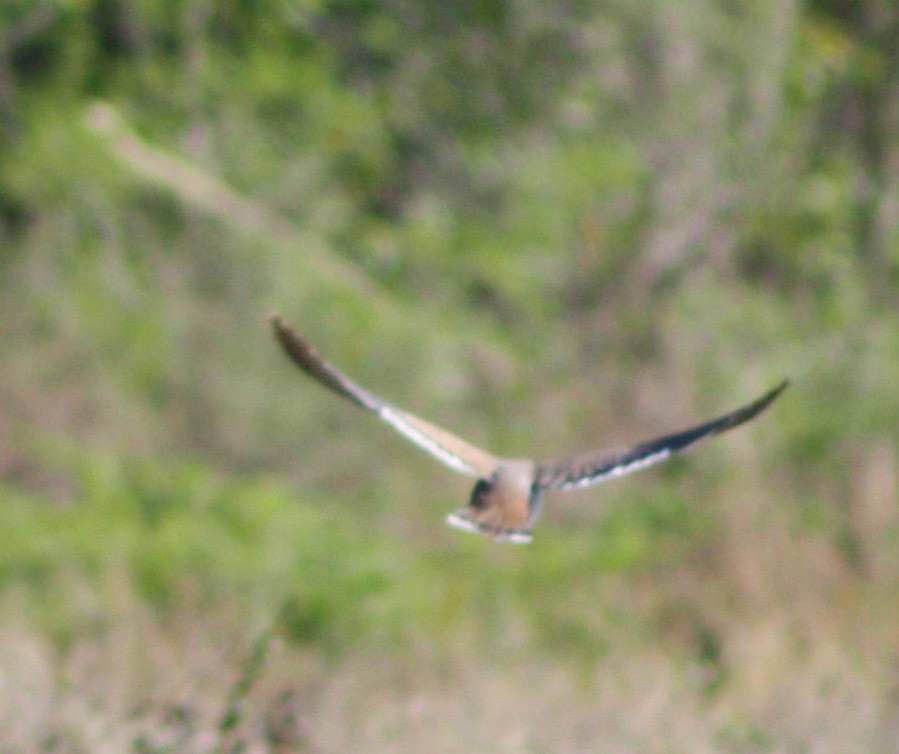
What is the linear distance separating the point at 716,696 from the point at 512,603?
258 cm

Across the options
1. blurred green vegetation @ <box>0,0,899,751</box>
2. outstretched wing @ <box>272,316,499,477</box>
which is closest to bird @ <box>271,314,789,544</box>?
outstretched wing @ <box>272,316,499,477</box>

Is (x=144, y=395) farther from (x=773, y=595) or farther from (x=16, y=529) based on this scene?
(x=773, y=595)

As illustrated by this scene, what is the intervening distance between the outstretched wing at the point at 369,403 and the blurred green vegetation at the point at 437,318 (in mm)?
2994

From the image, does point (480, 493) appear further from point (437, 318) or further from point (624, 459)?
point (437, 318)

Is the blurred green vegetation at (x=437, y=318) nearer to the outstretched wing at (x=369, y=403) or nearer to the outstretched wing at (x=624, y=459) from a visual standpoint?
the outstretched wing at (x=369, y=403)

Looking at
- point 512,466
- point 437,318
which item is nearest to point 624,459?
point 512,466

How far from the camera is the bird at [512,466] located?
2.53 metres

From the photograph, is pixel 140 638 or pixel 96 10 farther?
pixel 96 10

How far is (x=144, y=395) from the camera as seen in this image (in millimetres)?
8109

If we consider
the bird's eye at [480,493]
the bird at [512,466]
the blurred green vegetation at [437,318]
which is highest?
the bird at [512,466]

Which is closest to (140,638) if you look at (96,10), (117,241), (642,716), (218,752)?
(642,716)

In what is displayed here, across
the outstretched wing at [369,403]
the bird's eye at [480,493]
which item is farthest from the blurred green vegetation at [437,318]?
the bird's eye at [480,493]

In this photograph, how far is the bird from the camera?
253cm

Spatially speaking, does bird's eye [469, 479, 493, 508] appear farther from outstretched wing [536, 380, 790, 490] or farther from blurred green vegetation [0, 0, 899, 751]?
blurred green vegetation [0, 0, 899, 751]
